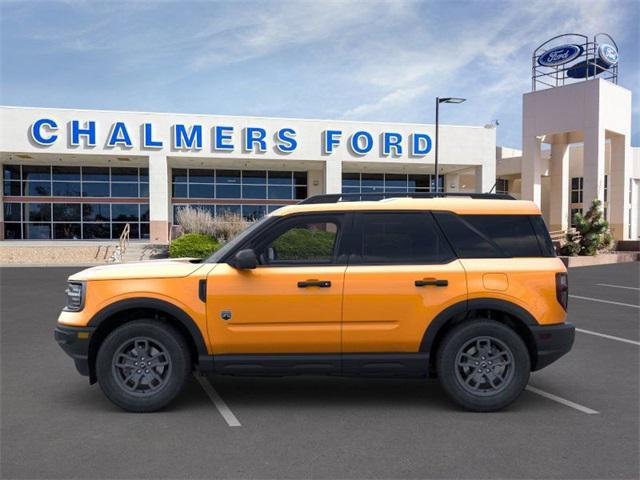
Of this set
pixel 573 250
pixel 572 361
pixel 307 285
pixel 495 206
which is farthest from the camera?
pixel 573 250

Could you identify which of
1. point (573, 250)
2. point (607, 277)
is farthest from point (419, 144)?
point (607, 277)

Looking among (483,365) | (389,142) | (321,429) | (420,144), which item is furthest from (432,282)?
(420,144)

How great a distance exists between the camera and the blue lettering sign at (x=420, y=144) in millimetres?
34375

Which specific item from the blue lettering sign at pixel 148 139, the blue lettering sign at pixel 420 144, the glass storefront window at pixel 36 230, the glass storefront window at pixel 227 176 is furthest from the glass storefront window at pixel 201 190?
the blue lettering sign at pixel 420 144

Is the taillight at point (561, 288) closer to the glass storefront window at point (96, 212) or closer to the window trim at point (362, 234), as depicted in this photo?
the window trim at point (362, 234)

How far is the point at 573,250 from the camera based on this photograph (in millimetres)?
24469

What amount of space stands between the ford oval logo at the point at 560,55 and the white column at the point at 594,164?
4612mm

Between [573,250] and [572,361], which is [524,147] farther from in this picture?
[572,361]

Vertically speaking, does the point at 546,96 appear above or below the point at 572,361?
above

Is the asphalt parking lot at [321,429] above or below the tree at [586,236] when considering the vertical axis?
below

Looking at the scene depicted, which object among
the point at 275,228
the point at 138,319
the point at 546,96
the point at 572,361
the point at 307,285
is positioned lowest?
the point at 572,361

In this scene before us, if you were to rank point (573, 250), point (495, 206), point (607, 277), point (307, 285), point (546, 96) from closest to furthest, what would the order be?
point (307, 285), point (495, 206), point (607, 277), point (573, 250), point (546, 96)

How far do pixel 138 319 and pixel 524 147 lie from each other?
32.7m

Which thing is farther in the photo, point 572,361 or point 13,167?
point 13,167
